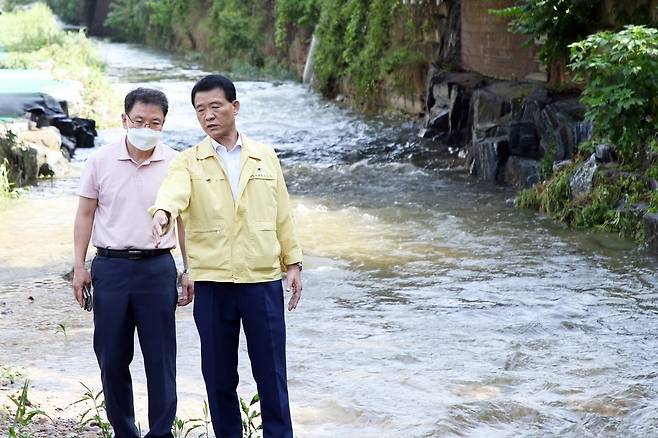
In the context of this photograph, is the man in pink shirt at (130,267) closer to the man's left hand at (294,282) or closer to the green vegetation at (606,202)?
the man's left hand at (294,282)

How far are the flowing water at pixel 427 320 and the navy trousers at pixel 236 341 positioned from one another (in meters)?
1.21

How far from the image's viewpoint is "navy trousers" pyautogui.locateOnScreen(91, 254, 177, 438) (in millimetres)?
4668

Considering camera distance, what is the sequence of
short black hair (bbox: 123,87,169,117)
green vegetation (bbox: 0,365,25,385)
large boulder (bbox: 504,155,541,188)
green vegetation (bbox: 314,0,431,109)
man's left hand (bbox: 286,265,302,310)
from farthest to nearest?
green vegetation (bbox: 314,0,431,109) → large boulder (bbox: 504,155,541,188) → green vegetation (bbox: 0,365,25,385) → short black hair (bbox: 123,87,169,117) → man's left hand (bbox: 286,265,302,310)

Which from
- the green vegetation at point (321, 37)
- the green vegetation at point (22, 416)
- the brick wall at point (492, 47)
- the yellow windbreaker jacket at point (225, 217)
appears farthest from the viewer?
the green vegetation at point (321, 37)

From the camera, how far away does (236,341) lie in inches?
182

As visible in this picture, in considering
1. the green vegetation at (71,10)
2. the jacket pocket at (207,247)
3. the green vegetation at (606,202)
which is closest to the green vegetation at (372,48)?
the green vegetation at (606,202)

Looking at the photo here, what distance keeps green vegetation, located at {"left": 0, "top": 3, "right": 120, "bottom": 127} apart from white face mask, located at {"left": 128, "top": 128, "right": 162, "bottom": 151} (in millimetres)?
16901

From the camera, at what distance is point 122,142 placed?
4816mm

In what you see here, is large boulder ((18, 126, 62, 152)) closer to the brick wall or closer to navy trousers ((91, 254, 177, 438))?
the brick wall

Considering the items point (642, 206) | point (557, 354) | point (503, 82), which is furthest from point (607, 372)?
point (503, 82)

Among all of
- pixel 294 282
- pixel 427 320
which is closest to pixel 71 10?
pixel 427 320

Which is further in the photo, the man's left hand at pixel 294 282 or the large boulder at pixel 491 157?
the large boulder at pixel 491 157

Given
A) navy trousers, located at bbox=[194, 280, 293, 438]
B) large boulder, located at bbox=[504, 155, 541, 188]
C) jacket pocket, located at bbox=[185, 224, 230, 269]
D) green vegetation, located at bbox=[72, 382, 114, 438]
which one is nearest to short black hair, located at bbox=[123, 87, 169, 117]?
jacket pocket, located at bbox=[185, 224, 230, 269]

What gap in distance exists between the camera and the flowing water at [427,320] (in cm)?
614
